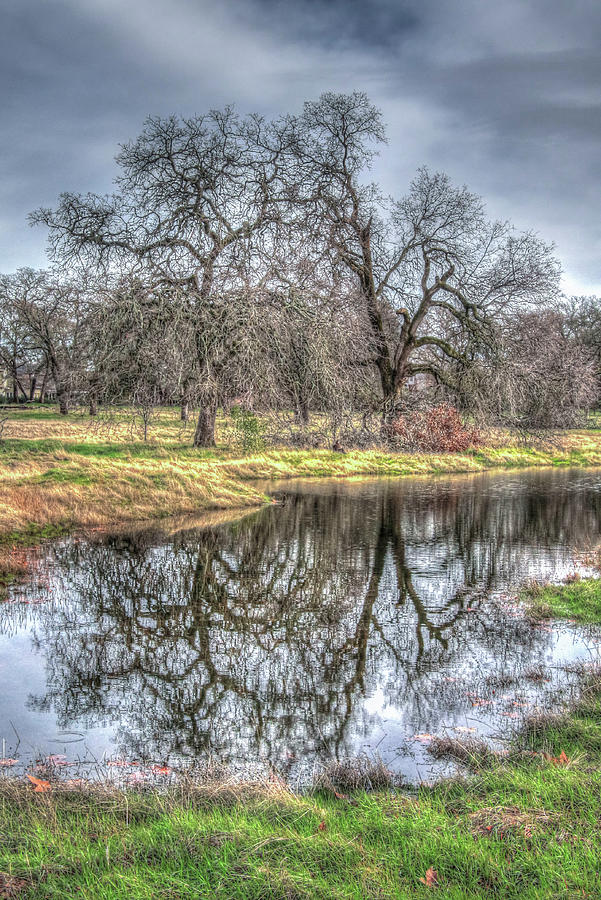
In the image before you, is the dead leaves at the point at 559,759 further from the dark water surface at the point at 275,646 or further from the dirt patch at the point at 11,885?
the dirt patch at the point at 11,885

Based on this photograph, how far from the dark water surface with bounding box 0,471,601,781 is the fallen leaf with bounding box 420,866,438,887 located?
5.47 ft

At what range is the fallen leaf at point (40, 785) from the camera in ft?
13.1

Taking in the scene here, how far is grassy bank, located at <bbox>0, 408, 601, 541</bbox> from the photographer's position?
42.9 ft

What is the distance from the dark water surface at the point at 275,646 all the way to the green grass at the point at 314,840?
81 cm

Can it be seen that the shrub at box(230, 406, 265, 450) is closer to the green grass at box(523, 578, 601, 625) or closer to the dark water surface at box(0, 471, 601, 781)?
the dark water surface at box(0, 471, 601, 781)

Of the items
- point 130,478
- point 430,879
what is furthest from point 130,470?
point 430,879

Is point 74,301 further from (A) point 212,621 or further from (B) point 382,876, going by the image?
(B) point 382,876

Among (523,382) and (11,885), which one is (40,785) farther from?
(523,382)

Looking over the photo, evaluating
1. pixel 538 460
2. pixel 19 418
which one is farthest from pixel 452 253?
pixel 19 418

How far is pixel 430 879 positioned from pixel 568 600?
6.68m

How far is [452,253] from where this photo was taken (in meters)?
15.6

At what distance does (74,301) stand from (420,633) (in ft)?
17.9

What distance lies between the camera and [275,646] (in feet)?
23.1

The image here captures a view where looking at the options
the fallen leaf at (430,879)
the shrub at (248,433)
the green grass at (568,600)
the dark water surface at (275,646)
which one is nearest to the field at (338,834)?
the fallen leaf at (430,879)
